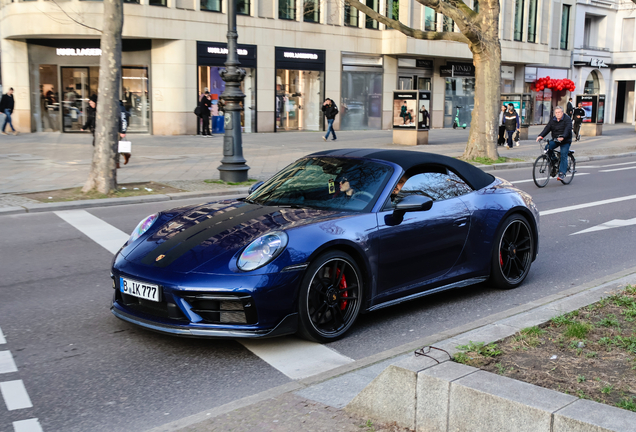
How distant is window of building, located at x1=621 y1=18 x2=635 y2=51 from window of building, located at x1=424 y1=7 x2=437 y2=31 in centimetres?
2354

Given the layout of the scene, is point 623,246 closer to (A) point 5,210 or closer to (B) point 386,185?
(B) point 386,185

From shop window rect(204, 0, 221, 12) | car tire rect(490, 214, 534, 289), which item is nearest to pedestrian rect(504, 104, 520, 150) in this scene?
shop window rect(204, 0, 221, 12)

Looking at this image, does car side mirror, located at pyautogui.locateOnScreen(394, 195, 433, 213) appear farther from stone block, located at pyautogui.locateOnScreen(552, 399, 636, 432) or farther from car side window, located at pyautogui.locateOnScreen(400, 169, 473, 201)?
stone block, located at pyautogui.locateOnScreen(552, 399, 636, 432)

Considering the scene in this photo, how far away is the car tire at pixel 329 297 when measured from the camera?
195 inches

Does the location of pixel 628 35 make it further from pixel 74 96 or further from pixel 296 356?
pixel 296 356

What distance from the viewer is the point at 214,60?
3041 centimetres

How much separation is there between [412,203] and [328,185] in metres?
0.78

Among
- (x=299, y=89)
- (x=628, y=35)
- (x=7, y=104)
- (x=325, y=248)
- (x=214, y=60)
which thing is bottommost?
(x=325, y=248)

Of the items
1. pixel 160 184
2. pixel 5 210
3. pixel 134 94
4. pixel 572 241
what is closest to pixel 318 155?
pixel 572 241

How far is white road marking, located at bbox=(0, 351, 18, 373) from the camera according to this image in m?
4.58

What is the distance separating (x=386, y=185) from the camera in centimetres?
577

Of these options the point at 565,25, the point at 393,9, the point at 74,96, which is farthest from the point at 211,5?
the point at 565,25

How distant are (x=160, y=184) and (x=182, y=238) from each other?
31.4ft

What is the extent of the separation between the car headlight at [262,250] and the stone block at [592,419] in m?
2.37
